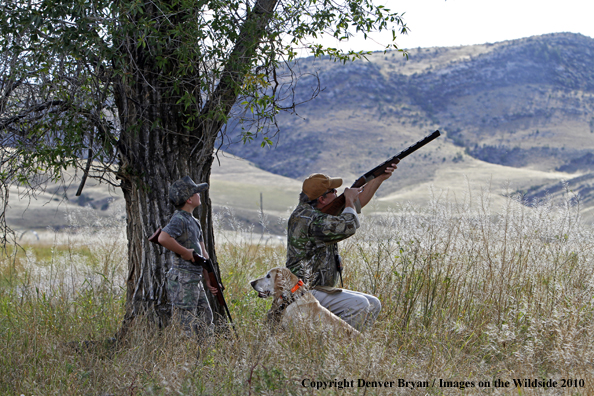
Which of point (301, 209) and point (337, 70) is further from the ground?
point (337, 70)

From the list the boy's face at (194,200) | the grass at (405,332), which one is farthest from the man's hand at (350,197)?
the boy's face at (194,200)

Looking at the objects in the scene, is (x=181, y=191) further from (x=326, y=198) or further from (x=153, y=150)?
(x=326, y=198)

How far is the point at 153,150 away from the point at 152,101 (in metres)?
0.49

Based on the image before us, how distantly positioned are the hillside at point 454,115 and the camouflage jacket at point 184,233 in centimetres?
11459

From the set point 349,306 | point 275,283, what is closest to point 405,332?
point 349,306

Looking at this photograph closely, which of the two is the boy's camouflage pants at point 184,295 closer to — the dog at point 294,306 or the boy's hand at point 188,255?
the boy's hand at point 188,255

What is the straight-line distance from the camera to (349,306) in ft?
15.0

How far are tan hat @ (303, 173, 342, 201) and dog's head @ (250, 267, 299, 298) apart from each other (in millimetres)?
884

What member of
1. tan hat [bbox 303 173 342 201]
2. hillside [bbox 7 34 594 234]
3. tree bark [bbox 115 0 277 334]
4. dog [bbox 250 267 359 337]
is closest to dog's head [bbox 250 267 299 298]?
dog [bbox 250 267 359 337]

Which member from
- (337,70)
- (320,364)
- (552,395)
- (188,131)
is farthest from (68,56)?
(337,70)

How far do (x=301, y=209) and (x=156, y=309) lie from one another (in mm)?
1784

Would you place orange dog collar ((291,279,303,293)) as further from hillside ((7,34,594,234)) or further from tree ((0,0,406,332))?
hillside ((7,34,594,234))

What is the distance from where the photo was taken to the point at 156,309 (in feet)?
16.5

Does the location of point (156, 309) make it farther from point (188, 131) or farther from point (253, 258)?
point (253, 258)
